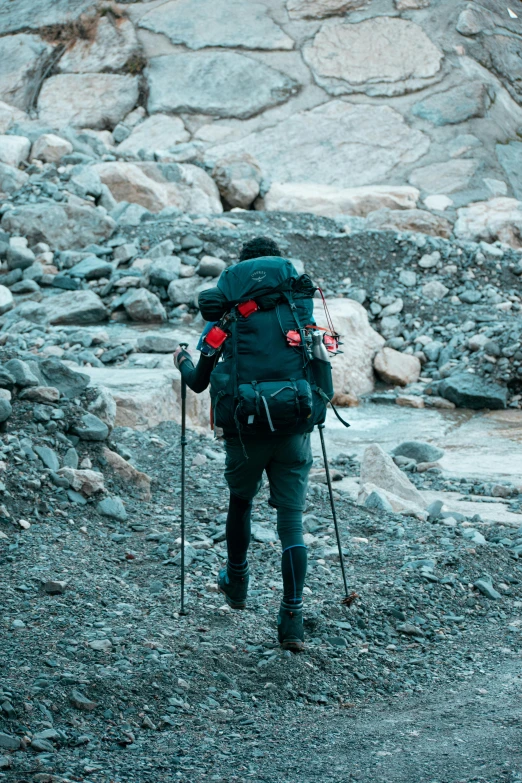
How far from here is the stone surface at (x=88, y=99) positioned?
1141 inches

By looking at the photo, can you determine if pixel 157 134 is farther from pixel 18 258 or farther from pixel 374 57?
pixel 18 258

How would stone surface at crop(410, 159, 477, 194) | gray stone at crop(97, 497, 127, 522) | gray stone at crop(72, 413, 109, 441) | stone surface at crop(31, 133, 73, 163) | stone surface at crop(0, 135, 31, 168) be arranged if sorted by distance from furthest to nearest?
stone surface at crop(410, 159, 477, 194), stone surface at crop(31, 133, 73, 163), stone surface at crop(0, 135, 31, 168), gray stone at crop(72, 413, 109, 441), gray stone at crop(97, 497, 127, 522)

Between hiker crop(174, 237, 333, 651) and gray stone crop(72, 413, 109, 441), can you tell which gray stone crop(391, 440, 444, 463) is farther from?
hiker crop(174, 237, 333, 651)

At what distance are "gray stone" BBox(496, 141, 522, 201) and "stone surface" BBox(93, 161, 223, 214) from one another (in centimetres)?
1037

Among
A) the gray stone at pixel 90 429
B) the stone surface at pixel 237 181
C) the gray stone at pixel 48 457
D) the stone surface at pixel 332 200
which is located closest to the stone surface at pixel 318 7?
the stone surface at pixel 332 200

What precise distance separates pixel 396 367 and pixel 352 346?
0.83m

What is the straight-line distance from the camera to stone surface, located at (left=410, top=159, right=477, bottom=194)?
83.1 ft

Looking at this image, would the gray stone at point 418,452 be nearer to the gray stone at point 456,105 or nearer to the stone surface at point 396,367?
the stone surface at point 396,367

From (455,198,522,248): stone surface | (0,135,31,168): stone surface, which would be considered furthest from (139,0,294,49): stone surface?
(0,135,31,168): stone surface

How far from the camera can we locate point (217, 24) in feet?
99.0

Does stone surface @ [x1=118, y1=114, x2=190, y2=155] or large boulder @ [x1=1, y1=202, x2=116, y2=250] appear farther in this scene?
stone surface @ [x1=118, y1=114, x2=190, y2=155]

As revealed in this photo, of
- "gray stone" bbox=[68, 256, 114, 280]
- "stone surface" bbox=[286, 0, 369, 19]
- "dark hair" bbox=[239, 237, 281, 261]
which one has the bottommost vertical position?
"gray stone" bbox=[68, 256, 114, 280]

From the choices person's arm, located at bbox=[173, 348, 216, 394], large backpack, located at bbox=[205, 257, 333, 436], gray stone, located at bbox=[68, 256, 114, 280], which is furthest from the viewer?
gray stone, located at bbox=[68, 256, 114, 280]

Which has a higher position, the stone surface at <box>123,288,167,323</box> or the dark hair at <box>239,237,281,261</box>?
the dark hair at <box>239,237,281,261</box>
